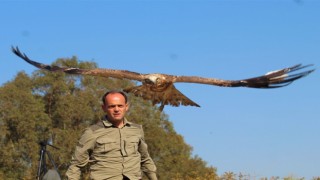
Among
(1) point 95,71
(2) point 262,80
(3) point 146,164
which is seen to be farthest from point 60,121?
(3) point 146,164

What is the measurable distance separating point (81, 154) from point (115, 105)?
49 cm

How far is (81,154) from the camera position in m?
5.57

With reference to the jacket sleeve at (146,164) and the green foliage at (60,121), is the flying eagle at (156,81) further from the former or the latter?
the green foliage at (60,121)

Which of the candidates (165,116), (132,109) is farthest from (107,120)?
(165,116)

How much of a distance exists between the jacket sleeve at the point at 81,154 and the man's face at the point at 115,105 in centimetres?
24

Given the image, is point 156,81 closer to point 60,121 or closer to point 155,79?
point 155,79

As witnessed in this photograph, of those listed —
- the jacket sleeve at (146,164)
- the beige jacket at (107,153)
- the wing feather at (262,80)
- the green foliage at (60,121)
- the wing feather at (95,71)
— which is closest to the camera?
the beige jacket at (107,153)

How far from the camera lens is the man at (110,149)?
557 cm

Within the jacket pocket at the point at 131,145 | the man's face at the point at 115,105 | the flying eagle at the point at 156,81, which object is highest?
the flying eagle at the point at 156,81

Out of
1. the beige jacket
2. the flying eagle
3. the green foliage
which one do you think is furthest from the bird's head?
the green foliage

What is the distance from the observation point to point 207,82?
43.8 ft

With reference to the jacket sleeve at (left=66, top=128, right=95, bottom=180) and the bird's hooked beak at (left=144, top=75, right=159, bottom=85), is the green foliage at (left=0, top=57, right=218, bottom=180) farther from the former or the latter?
the jacket sleeve at (left=66, top=128, right=95, bottom=180)

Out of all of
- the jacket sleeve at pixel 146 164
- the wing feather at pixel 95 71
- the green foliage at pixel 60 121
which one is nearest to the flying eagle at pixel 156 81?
the wing feather at pixel 95 71

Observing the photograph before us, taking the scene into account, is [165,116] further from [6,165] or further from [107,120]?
[107,120]
